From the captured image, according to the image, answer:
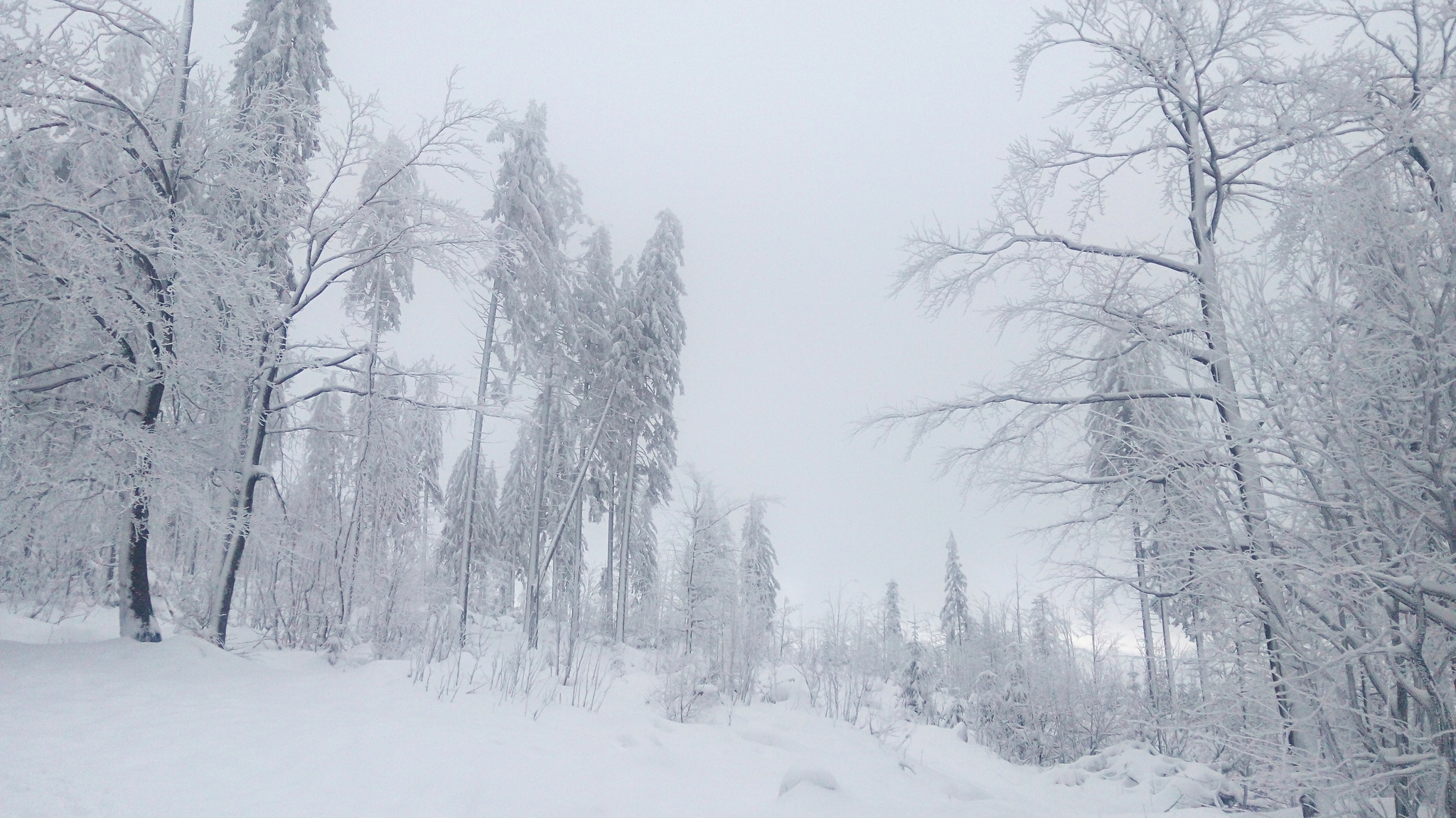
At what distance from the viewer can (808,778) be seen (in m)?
4.79

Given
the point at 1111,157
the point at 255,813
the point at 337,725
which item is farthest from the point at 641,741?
the point at 1111,157

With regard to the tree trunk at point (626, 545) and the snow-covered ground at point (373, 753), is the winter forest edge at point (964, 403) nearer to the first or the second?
the snow-covered ground at point (373, 753)

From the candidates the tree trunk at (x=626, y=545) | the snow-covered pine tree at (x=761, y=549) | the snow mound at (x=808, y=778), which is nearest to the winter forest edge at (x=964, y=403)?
the snow mound at (x=808, y=778)

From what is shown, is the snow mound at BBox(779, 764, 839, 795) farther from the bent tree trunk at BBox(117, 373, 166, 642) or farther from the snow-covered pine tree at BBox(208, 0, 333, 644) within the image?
the bent tree trunk at BBox(117, 373, 166, 642)

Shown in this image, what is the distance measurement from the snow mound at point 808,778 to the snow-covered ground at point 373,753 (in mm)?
14

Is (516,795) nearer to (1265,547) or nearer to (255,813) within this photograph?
(255,813)

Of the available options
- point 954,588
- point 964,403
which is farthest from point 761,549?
point 964,403

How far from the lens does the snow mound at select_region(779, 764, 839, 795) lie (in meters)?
4.74

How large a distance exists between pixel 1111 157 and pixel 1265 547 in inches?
235

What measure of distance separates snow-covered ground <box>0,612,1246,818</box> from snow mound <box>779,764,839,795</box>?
0.05 feet

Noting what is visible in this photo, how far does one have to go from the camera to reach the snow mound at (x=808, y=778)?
15.5ft

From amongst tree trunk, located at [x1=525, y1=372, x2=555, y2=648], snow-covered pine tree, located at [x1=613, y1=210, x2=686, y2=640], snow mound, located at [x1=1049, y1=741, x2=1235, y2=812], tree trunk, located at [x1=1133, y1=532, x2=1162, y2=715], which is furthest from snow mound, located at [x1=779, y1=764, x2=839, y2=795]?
snow-covered pine tree, located at [x1=613, y1=210, x2=686, y2=640]

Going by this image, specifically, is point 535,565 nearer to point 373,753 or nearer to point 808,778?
point 373,753

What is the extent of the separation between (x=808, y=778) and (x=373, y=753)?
2864 mm
